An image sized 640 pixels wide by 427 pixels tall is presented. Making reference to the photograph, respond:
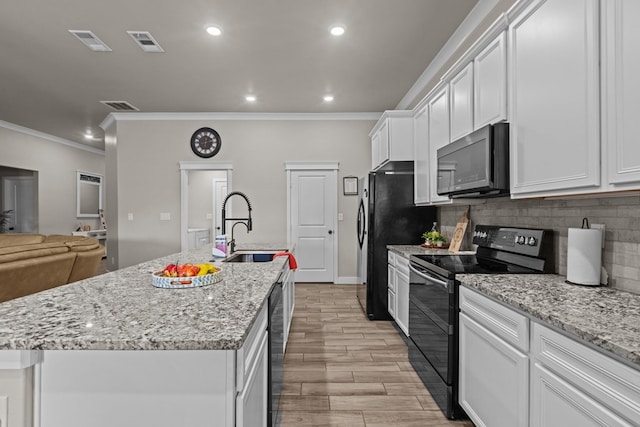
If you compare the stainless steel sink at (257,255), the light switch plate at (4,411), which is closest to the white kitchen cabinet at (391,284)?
the stainless steel sink at (257,255)

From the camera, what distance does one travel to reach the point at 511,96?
1.90 m

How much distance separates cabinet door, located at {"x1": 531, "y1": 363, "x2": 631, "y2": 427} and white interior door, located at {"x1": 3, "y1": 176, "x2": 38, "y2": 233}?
29.1 ft

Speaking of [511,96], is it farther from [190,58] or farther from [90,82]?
[90,82]

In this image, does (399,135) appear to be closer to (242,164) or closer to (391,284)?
(391,284)

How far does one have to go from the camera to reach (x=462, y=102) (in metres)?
2.52

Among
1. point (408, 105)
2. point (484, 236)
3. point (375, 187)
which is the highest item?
point (408, 105)

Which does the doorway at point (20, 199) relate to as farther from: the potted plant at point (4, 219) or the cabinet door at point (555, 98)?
the cabinet door at point (555, 98)

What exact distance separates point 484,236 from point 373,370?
131cm

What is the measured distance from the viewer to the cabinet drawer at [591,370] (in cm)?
92

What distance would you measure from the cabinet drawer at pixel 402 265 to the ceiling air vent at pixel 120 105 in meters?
4.61

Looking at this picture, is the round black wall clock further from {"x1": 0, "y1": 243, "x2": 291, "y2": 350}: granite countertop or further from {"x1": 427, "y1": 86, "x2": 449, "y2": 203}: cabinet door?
{"x1": 0, "y1": 243, "x2": 291, "y2": 350}: granite countertop

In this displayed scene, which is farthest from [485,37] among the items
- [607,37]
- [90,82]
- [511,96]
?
[90,82]

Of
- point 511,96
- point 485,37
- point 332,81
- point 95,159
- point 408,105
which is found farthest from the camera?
point 95,159

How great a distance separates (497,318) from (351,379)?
4.21 ft
